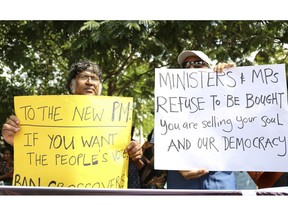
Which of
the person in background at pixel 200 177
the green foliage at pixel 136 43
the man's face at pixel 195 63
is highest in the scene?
the green foliage at pixel 136 43

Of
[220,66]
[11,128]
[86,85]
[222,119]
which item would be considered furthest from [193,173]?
[11,128]

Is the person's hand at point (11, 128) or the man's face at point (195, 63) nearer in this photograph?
the person's hand at point (11, 128)

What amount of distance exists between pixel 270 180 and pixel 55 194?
1407 mm

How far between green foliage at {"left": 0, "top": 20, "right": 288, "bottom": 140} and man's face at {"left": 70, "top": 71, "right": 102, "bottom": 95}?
314cm

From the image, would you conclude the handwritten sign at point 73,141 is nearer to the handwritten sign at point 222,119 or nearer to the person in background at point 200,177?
the handwritten sign at point 222,119

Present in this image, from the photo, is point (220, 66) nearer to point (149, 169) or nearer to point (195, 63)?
point (195, 63)

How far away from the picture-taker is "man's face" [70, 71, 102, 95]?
2953mm

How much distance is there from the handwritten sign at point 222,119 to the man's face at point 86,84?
366mm

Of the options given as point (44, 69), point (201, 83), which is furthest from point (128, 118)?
point (44, 69)

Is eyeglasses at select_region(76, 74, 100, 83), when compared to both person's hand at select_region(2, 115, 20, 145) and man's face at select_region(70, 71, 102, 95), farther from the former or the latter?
person's hand at select_region(2, 115, 20, 145)

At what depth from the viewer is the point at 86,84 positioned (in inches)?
117

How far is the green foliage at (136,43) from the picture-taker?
6.45 metres

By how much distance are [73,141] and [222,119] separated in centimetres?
84

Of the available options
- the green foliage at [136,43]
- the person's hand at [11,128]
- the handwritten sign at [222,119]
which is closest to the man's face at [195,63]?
the handwritten sign at [222,119]
